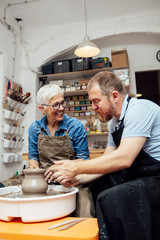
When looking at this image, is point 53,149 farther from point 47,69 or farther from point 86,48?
point 47,69

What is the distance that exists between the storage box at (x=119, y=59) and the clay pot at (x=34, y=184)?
3.67 metres

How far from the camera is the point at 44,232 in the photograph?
85 centimetres

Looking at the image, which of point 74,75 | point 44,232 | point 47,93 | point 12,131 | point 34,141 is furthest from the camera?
point 74,75

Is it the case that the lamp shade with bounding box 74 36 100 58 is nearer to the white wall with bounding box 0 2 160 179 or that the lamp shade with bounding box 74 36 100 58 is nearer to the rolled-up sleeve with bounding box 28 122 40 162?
the white wall with bounding box 0 2 160 179

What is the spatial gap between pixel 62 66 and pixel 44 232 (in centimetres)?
422

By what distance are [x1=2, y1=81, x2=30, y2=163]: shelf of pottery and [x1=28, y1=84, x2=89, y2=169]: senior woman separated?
85.0 inches

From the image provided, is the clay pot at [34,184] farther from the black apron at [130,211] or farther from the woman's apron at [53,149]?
the woman's apron at [53,149]

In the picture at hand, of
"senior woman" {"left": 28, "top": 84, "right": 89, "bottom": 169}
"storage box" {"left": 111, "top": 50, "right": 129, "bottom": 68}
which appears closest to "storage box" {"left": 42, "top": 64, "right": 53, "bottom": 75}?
"storage box" {"left": 111, "top": 50, "right": 129, "bottom": 68}

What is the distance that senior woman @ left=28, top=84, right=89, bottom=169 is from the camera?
6.47 feet

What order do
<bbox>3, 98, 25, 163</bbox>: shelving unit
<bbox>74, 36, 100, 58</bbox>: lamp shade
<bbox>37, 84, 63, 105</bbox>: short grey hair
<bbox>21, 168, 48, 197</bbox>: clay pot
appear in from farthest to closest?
<bbox>3, 98, 25, 163</bbox>: shelving unit, <bbox>74, 36, 100, 58</bbox>: lamp shade, <bbox>37, 84, 63, 105</bbox>: short grey hair, <bbox>21, 168, 48, 197</bbox>: clay pot

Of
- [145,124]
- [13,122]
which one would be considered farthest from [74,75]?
[145,124]

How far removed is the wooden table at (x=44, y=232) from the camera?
0.82m

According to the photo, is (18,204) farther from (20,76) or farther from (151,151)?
(20,76)

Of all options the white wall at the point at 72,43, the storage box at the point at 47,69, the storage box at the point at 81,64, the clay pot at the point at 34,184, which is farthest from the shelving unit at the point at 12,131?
the clay pot at the point at 34,184
